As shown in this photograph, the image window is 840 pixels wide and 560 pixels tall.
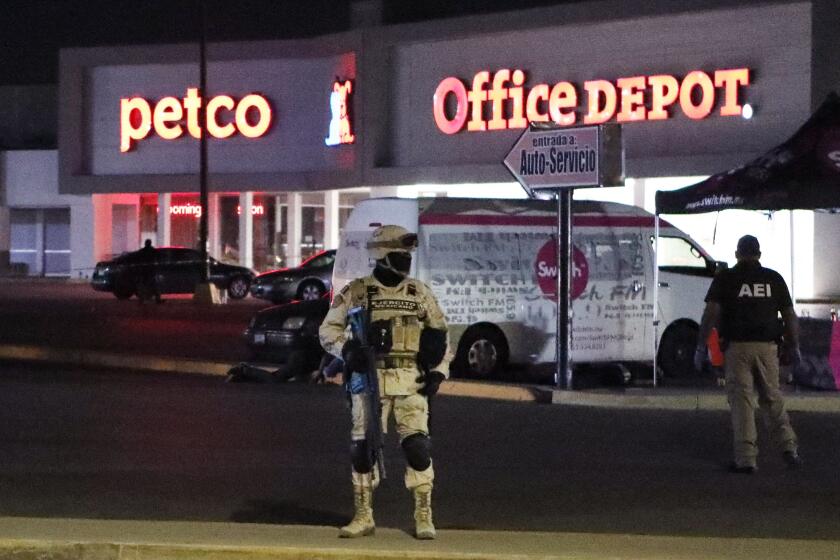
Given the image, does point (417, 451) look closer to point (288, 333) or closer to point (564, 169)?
point (564, 169)

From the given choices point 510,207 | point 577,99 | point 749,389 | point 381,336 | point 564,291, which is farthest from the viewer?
point 577,99

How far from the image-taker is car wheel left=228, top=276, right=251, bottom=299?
40.0m

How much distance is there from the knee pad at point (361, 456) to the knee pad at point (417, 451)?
0.23 metres

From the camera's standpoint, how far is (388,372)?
8.37 meters

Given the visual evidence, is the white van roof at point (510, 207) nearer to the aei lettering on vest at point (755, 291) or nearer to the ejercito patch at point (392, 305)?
the aei lettering on vest at point (755, 291)

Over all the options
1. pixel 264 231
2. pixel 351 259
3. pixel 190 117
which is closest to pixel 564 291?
pixel 351 259

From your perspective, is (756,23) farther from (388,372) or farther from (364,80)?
(388,372)

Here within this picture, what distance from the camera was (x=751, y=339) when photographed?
11578 mm

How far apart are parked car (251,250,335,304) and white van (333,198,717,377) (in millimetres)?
15520

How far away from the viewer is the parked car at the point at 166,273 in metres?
38.2

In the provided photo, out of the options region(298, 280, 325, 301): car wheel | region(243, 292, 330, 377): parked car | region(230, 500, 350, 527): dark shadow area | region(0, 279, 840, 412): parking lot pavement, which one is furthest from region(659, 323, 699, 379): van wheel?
region(298, 280, 325, 301): car wheel

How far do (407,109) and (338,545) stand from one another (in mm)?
32766

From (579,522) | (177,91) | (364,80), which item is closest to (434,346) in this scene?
(579,522)

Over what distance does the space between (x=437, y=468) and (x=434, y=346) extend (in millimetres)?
3661
